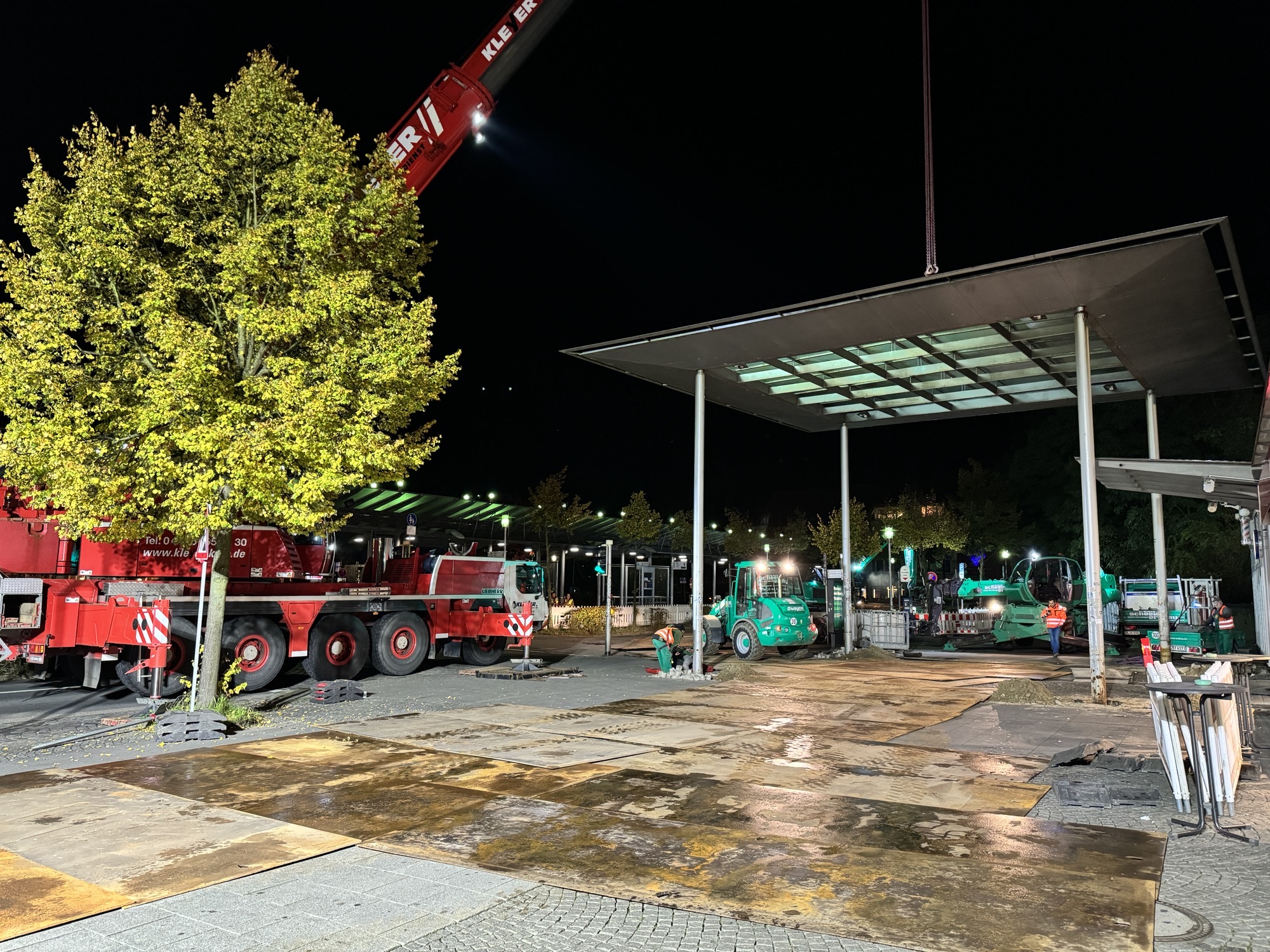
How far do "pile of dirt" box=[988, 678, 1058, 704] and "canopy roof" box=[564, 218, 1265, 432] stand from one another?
597 centimetres

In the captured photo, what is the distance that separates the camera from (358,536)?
97.9 ft

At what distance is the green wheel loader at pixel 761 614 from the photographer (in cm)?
2150

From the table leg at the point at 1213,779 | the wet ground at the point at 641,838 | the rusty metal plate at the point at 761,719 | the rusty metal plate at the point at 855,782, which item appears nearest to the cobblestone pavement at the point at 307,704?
the wet ground at the point at 641,838

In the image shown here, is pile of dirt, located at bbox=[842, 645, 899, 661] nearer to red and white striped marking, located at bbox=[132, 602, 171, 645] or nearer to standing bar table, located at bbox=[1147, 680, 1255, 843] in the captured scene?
standing bar table, located at bbox=[1147, 680, 1255, 843]

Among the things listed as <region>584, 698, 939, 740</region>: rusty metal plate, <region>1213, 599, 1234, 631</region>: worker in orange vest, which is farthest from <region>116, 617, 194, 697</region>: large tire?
<region>1213, 599, 1234, 631</region>: worker in orange vest

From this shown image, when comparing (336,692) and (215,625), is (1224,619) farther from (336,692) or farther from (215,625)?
(215,625)

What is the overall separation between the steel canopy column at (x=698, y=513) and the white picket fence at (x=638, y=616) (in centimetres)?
1249

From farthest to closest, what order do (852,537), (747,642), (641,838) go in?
(852,537)
(747,642)
(641,838)

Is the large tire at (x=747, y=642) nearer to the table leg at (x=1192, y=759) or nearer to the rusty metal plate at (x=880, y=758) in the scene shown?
the rusty metal plate at (x=880, y=758)

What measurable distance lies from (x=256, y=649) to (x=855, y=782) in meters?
10.5

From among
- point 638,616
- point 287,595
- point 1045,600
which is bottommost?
point 638,616

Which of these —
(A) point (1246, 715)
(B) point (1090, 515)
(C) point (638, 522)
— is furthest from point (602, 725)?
(C) point (638, 522)

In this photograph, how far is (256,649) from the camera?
46.4 ft

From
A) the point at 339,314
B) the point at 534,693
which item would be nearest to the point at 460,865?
the point at 339,314
